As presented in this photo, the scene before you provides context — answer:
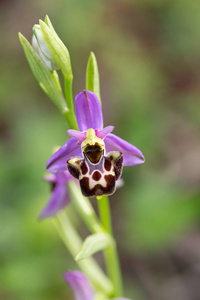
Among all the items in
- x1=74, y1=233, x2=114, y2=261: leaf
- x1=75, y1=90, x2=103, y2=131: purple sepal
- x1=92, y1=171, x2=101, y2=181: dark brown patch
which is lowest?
x1=74, y1=233, x2=114, y2=261: leaf

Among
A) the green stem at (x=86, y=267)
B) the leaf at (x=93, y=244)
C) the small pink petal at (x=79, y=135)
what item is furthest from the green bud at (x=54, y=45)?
the green stem at (x=86, y=267)

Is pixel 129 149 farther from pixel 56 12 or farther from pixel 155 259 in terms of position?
pixel 56 12

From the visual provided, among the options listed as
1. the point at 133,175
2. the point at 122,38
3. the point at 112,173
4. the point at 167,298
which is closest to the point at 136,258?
the point at 167,298

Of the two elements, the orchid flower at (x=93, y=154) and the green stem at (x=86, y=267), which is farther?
the green stem at (x=86, y=267)

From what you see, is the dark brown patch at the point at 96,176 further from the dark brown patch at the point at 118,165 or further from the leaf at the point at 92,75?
the leaf at the point at 92,75

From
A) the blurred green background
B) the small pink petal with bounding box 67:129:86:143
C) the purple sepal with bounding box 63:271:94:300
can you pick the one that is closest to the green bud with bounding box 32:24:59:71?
the small pink petal with bounding box 67:129:86:143

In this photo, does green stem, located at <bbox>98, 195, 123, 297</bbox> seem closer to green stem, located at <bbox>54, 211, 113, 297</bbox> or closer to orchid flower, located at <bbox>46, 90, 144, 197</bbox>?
green stem, located at <bbox>54, 211, 113, 297</bbox>

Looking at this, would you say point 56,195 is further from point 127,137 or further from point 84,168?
point 127,137
